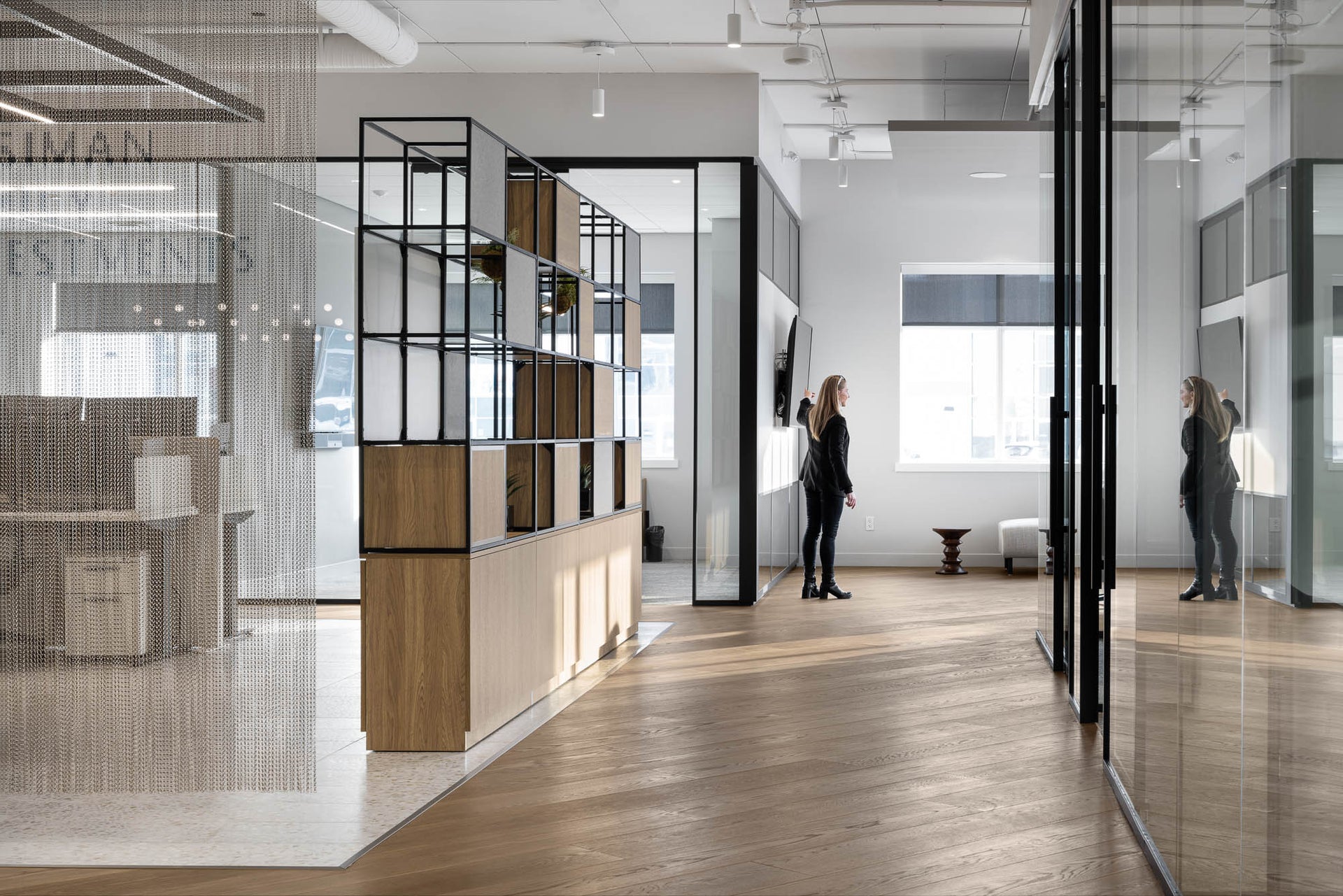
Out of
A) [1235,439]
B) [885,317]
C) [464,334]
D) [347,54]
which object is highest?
[347,54]

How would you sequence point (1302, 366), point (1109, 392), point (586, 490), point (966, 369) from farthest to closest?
point (966, 369), point (586, 490), point (1109, 392), point (1302, 366)

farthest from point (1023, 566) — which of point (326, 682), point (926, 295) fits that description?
point (326, 682)

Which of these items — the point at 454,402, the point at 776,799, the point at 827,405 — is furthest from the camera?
the point at 827,405

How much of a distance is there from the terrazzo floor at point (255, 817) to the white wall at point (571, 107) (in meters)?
4.78

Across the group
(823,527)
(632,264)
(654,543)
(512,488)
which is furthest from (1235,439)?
(654,543)

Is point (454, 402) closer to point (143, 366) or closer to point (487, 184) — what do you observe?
point (487, 184)

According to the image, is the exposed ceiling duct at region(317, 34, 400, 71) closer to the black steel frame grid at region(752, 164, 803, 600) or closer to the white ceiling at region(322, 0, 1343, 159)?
the white ceiling at region(322, 0, 1343, 159)

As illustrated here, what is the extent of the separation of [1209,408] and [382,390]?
117 inches

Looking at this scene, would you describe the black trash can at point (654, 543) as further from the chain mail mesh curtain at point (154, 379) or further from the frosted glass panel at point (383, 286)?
the chain mail mesh curtain at point (154, 379)

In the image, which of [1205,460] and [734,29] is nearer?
[1205,460]

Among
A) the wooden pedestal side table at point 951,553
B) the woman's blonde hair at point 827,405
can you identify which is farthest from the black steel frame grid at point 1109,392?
the wooden pedestal side table at point 951,553

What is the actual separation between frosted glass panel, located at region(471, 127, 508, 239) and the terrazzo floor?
2011 mm

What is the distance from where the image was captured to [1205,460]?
275cm

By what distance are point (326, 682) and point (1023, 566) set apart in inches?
279
